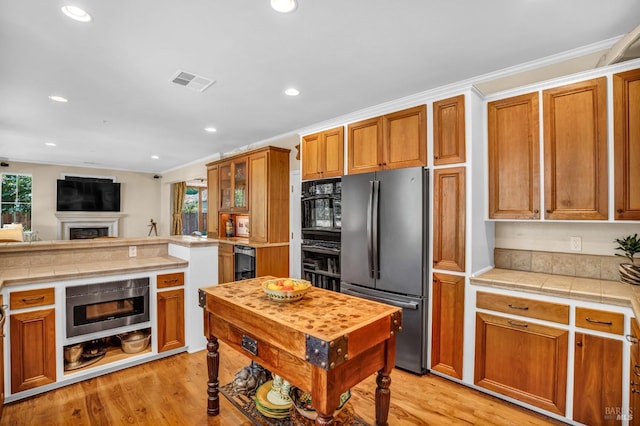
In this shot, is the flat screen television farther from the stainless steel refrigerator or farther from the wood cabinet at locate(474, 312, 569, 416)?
the wood cabinet at locate(474, 312, 569, 416)

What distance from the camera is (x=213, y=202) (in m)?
5.84

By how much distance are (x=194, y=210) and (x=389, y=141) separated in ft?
24.2

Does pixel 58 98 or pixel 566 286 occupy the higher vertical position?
pixel 58 98

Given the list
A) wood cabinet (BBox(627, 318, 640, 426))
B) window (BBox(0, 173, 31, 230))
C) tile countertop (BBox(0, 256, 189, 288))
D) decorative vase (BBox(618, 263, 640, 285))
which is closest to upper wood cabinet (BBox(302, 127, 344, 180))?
tile countertop (BBox(0, 256, 189, 288))

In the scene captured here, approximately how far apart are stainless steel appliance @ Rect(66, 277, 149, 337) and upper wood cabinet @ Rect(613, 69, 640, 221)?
12.3 feet

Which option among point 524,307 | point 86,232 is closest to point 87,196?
point 86,232

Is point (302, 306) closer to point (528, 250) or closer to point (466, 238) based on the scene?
point (466, 238)

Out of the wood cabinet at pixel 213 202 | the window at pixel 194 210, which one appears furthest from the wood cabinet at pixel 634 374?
the window at pixel 194 210

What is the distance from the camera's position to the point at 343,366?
140cm

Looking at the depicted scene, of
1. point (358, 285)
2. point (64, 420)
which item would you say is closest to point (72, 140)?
point (64, 420)

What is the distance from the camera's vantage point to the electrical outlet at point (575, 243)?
2.46 meters

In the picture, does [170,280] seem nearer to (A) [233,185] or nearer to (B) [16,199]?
(A) [233,185]

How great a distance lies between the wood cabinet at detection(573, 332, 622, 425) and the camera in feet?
6.20

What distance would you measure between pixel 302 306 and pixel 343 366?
421 mm
